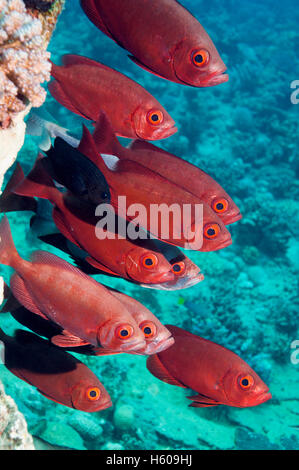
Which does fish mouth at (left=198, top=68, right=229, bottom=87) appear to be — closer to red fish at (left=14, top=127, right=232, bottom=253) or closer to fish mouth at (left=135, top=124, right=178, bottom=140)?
fish mouth at (left=135, top=124, right=178, bottom=140)

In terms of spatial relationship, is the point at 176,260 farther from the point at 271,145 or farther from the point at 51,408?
the point at 271,145

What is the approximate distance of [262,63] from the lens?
1858cm

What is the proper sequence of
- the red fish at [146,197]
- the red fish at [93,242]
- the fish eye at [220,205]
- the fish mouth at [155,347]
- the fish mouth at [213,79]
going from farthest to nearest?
the fish eye at [220,205] → the fish mouth at [155,347] → the red fish at [93,242] → the red fish at [146,197] → the fish mouth at [213,79]

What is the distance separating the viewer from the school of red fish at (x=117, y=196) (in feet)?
5.82

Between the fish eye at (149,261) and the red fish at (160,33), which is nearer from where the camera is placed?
the red fish at (160,33)

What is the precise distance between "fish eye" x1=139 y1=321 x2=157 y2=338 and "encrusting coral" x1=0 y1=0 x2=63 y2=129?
1.47 meters

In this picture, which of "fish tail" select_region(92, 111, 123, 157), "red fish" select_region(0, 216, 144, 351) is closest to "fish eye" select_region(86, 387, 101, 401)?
"red fish" select_region(0, 216, 144, 351)

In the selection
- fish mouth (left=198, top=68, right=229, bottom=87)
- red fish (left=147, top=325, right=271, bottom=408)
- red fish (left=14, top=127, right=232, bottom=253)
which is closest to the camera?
fish mouth (left=198, top=68, right=229, bottom=87)

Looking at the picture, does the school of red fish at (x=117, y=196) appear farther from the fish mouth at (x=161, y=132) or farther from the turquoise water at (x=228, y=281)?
the turquoise water at (x=228, y=281)

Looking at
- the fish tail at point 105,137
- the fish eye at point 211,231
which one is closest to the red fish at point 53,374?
the fish eye at point 211,231

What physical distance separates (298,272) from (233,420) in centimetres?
486

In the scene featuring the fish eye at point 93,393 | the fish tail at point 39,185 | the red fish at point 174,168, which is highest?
the red fish at point 174,168

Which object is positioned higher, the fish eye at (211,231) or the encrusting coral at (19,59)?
the encrusting coral at (19,59)

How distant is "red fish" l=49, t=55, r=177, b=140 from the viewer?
2008mm
